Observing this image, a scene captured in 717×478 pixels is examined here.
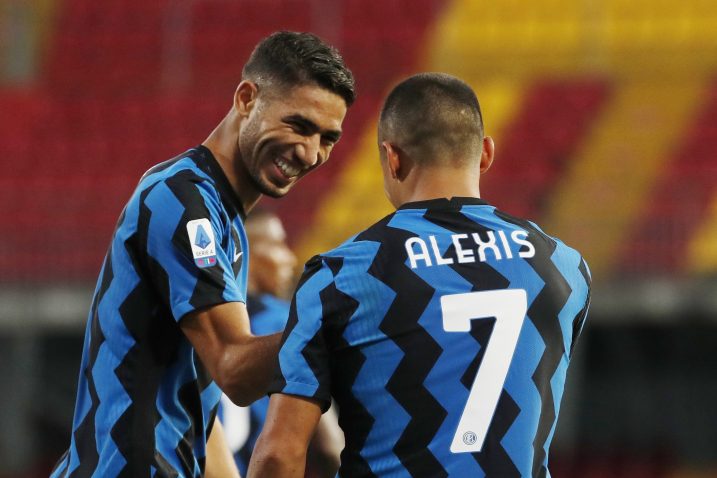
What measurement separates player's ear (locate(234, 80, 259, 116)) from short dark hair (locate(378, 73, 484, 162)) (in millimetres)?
631

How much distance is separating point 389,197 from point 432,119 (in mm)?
232

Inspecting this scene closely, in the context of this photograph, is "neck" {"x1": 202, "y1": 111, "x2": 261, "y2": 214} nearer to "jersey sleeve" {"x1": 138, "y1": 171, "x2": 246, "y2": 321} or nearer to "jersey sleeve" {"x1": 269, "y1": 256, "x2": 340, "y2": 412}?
"jersey sleeve" {"x1": 138, "y1": 171, "x2": 246, "y2": 321}

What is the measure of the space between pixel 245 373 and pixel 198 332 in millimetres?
190

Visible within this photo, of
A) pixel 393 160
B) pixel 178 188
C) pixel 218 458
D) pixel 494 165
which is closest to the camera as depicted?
pixel 393 160

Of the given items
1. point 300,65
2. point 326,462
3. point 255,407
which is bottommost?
point 326,462

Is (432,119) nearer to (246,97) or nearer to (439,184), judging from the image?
(439,184)

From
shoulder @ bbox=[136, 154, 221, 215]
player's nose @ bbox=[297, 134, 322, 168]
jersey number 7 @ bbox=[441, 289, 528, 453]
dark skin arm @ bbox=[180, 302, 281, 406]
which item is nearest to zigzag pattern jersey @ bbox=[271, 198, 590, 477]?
jersey number 7 @ bbox=[441, 289, 528, 453]

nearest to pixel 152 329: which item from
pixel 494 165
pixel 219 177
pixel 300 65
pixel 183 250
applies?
pixel 183 250

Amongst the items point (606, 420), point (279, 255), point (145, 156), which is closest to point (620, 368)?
point (606, 420)

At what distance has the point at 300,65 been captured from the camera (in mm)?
3621

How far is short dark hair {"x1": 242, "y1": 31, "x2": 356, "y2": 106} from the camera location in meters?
3.62

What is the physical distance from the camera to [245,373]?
127 inches

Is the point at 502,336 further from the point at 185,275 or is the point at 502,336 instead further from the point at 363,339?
the point at 185,275

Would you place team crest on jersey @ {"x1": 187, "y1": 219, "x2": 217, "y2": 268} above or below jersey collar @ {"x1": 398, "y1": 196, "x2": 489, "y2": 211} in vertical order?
below
